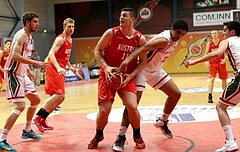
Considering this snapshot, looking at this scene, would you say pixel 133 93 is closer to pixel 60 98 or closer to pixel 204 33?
pixel 60 98

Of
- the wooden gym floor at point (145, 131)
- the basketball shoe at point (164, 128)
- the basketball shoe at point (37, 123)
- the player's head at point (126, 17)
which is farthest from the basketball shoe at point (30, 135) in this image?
the player's head at point (126, 17)

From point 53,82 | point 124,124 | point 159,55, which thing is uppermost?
point 159,55

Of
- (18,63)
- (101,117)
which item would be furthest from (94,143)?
(18,63)

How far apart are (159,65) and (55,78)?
2.21 metres

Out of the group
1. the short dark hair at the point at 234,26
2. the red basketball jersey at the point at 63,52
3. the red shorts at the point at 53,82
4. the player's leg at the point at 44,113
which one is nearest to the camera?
the short dark hair at the point at 234,26

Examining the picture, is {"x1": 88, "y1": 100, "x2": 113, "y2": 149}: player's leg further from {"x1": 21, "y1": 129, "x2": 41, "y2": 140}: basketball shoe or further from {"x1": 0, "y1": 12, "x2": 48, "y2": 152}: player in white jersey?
{"x1": 21, "y1": 129, "x2": 41, "y2": 140}: basketball shoe

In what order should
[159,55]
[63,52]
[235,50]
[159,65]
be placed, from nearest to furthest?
[235,50]
[159,55]
[159,65]
[63,52]

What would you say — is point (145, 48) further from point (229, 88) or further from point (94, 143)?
point (94, 143)

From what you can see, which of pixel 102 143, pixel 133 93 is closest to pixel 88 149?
pixel 102 143

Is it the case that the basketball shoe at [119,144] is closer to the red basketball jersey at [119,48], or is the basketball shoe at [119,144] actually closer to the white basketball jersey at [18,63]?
the red basketball jersey at [119,48]

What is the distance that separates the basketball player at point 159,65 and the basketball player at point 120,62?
19 cm

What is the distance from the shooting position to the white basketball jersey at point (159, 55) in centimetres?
610

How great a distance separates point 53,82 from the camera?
767 centimetres

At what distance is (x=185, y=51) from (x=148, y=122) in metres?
21.6
